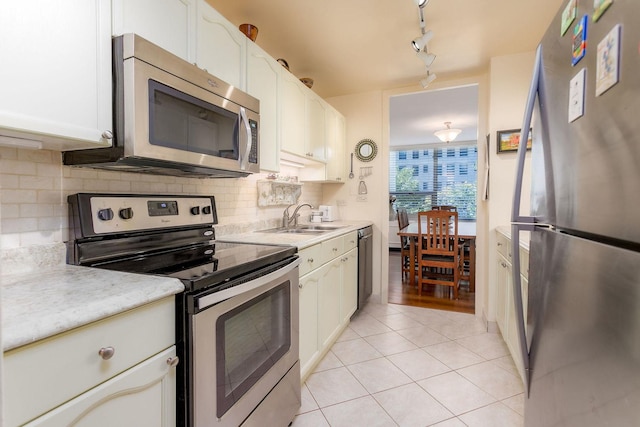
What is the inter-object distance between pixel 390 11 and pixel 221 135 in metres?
1.39

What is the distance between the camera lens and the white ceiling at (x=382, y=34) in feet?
6.54

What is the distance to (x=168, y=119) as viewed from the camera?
124 cm

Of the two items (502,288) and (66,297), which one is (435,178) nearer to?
(502,288)

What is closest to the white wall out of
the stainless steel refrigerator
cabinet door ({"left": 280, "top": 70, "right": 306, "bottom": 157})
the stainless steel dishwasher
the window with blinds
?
the stainless steel dishwasher

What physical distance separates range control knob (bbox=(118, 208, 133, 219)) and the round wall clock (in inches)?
103

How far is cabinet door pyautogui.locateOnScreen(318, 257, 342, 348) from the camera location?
2135mm

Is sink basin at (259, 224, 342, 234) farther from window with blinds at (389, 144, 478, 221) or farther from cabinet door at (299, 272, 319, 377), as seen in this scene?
window with blinds at (389, 144, 478, 221)

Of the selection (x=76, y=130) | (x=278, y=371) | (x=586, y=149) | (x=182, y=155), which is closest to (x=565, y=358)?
(x=586, y=149)

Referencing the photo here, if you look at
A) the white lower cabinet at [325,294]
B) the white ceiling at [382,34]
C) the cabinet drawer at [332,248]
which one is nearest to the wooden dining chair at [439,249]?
the white lower cabinet at [325,294]

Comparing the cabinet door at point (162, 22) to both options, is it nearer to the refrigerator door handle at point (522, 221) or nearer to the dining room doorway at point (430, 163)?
the refrigerator door handle at point (522, 221)

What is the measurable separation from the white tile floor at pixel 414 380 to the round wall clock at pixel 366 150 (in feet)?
5.80

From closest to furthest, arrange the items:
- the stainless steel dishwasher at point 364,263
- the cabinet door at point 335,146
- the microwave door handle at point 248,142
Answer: the microwave door handle at point 248,142
the stainless steel dishwasher at point 364,263
the cabinet door at point 335,146

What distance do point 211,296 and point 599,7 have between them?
1215mm

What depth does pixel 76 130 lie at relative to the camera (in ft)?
3.29
